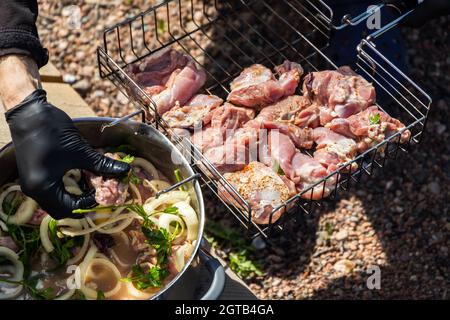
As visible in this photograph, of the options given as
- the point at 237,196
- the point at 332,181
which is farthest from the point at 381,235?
the point at 237,196

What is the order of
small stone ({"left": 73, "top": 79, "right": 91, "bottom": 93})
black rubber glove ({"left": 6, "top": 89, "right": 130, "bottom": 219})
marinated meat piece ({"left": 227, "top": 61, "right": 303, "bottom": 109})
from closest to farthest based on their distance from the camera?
black rubber glove ({"left": 6, "top": 89, "right": 130, "bottom": 219}), marinated meat piece ({"left": 227, "top": 61, "right": 303, "bottom": 109}), small stone ({"left": 73, "top": 79, "right": 91, "bottom": 93})

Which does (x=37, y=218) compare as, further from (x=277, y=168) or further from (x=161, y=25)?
(x=161, y=25)

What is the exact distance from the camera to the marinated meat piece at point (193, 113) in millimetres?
3596

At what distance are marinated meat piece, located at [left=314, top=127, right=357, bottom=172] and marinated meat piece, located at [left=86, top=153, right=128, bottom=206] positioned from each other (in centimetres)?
95

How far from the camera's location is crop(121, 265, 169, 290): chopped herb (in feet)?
10.8

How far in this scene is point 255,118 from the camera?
12.1 ft

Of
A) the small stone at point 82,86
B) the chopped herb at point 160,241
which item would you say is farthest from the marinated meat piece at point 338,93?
the small stone at point 82,86

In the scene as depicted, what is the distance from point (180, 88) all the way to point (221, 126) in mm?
309

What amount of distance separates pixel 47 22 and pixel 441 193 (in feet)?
9.87

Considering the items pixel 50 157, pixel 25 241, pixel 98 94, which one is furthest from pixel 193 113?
pixel 98 94

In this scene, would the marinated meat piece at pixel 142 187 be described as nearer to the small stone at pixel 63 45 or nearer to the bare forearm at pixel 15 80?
the bare forearm at pixel 15 80

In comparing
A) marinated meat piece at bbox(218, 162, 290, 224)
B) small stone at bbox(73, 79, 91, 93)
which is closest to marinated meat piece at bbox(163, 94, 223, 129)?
marinated meat piece at bbox(218, 162, 290, 224)

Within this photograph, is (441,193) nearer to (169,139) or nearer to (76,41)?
(169,139)

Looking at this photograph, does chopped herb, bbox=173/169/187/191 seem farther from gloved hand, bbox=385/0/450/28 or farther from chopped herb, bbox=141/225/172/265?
gloved hand, bbox=385/0/450/28
